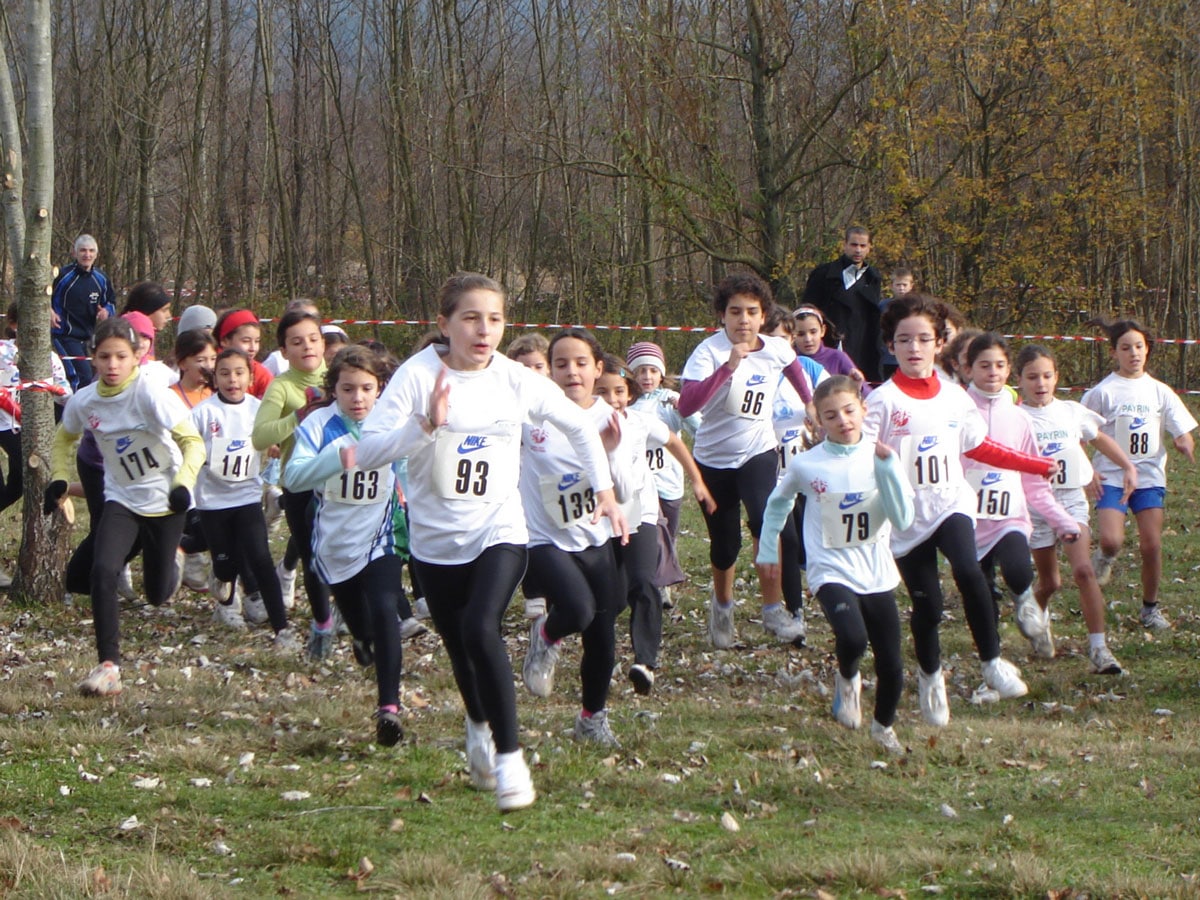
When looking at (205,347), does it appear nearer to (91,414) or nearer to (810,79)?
(91,414)

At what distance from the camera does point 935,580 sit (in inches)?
272

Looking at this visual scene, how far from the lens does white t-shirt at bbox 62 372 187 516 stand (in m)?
7.52

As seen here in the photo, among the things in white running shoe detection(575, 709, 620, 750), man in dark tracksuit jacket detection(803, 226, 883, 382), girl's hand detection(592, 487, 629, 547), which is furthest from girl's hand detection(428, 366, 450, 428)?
man in dark tracksuit jacket detection(803, 226, 883, 382)

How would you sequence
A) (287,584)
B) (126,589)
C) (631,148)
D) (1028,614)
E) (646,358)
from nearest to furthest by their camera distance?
(1028,614)
(646,358)
(287,584)
(126,589)
(631,148)

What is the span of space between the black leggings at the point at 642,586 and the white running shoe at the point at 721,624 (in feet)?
4.72

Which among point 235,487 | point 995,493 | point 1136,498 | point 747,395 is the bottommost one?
point 1136,498

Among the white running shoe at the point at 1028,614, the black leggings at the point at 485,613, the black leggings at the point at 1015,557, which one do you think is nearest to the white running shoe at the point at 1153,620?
the white running shoe at the point at 1028,614

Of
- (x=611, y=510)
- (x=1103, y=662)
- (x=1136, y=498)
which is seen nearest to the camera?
(x=611, y=510)

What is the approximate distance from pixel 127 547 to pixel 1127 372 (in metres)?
6.17

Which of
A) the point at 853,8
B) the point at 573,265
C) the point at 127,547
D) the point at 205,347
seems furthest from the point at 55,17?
the point at 127,547

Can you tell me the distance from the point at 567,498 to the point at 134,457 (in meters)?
2.52

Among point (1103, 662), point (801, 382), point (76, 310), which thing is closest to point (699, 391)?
point (801, 382)

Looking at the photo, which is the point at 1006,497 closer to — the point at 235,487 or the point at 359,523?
the point at 359,523

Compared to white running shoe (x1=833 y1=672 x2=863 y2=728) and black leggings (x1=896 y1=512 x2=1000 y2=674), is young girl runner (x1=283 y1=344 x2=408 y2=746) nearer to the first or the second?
white running shoe (x1=833 y1=672 x2=863 y2=728)
